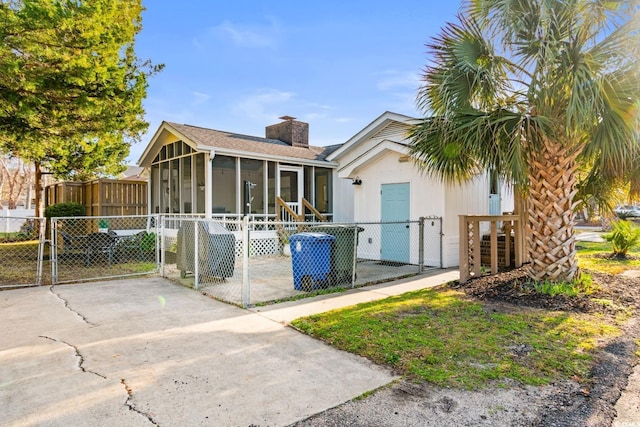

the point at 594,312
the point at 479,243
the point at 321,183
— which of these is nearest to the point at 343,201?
the point at 321,183

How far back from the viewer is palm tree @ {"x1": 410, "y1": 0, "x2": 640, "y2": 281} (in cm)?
555

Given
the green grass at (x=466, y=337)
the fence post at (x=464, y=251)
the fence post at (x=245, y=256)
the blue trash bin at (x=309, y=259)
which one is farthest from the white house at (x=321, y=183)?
the fence post at (x=245, y=256)

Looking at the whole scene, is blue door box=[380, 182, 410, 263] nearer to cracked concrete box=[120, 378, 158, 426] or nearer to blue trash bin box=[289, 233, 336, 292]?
blue trash bin box=[289, 233, 336, 292]

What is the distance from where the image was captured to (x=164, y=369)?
3.62 m

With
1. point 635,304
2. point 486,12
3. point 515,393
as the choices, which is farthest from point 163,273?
point 635,304

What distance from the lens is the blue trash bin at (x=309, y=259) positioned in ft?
23.3

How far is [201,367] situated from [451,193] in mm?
7984

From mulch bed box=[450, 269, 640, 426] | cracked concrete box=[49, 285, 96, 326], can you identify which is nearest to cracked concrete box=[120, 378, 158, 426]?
cracked concrete box=[49, 285, 96, 326]

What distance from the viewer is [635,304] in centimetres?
579

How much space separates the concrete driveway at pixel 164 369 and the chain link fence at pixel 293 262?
55.8 inches

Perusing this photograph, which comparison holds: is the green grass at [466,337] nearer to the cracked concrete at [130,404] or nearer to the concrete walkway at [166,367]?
the concrete walkway at [166,367]

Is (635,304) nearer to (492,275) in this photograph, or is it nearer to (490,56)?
(492,275)

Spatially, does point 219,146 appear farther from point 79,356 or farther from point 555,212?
point 555,212

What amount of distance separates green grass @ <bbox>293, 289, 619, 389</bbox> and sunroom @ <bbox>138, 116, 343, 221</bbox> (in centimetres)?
740
